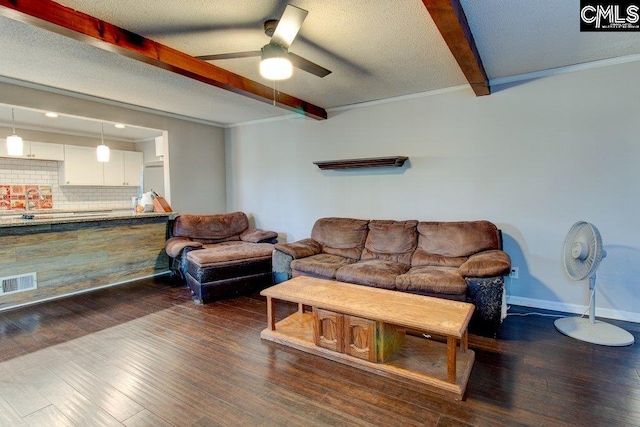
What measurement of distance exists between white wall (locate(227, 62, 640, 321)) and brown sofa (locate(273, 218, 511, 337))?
1.12 ft

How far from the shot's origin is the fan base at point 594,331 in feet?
8.16

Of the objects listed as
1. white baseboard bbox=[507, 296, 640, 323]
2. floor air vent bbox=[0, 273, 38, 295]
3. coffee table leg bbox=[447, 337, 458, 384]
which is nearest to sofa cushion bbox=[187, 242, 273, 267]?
floor air vent bbox=[0, 273, 38, 295]

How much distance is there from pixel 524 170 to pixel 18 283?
213 inches

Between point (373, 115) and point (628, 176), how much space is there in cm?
262

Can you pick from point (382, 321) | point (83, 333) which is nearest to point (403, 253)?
point (382, 321)

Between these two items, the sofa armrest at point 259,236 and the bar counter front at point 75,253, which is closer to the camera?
the bar counter front at point 75,253

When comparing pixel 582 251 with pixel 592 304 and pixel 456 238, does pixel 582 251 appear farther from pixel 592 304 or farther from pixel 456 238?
pixel 456 238

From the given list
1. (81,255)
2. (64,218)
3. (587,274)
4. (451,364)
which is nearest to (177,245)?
(81,255)

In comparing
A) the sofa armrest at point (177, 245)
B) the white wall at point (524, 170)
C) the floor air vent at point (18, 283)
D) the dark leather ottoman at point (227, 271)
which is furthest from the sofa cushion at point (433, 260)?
→ the floor air vent at point (18, 283)

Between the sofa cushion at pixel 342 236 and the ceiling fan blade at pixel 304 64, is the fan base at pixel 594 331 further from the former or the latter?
the ceiling fan blade at pixel 304 64

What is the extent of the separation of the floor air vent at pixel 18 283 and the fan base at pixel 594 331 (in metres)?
5.22

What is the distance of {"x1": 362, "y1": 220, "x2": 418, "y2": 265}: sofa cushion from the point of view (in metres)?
3.64

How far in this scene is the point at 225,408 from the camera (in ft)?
5.96

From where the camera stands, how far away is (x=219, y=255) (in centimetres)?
370
